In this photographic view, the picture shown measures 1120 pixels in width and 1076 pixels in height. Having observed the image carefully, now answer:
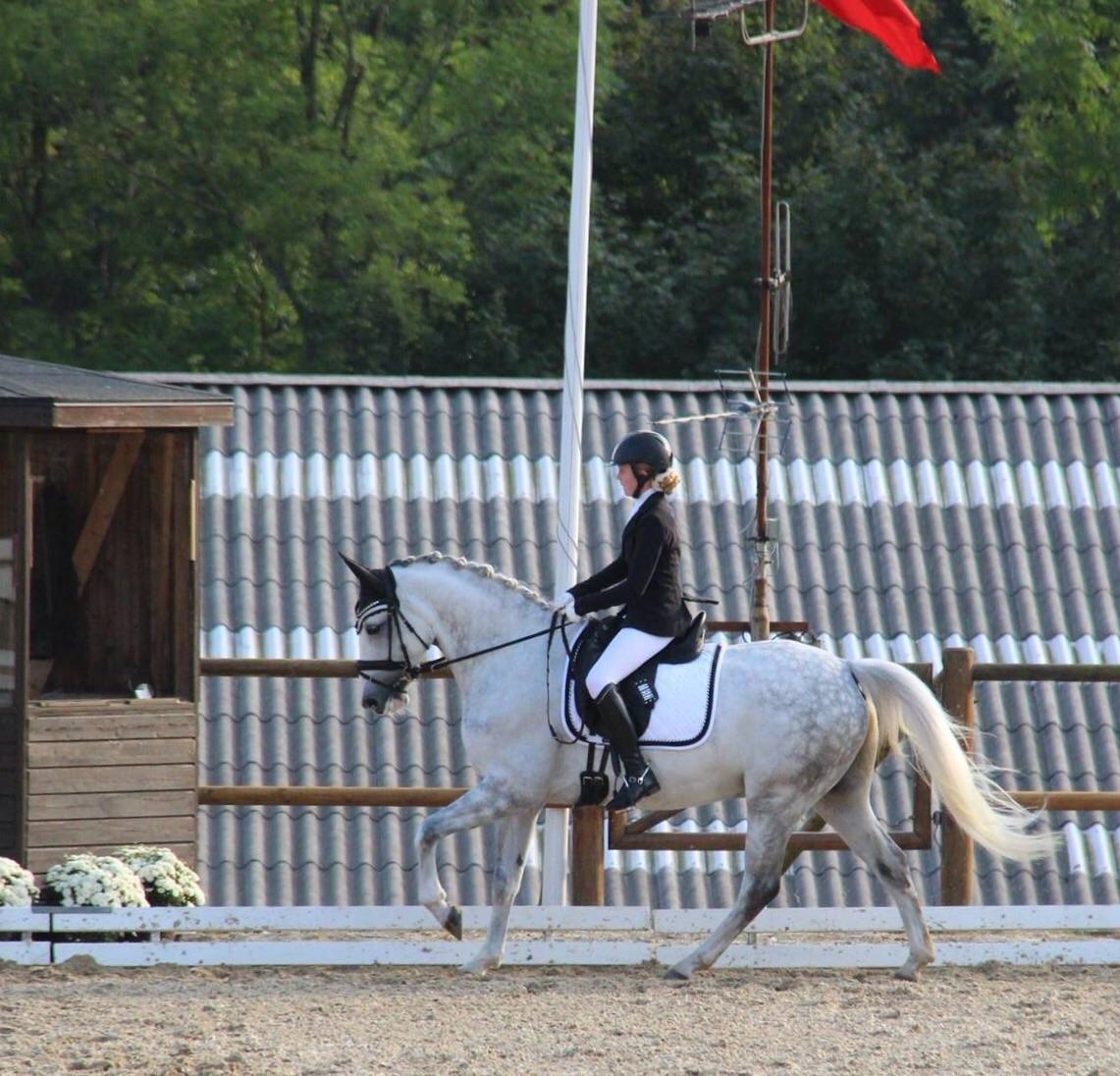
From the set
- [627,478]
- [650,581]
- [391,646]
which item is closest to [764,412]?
[627,478]

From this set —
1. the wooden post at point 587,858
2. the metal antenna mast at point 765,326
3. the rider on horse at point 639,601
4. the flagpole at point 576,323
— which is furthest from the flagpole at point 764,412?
the rider on horse at point 639,601

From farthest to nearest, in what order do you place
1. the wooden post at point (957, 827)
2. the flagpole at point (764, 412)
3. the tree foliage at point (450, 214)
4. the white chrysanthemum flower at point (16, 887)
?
the tree foliage at point (450, 214) → the flagpole at point (764, 412) → the wooden post at point (957, 827) → the white chrysanthemum flower at point (16, 887)

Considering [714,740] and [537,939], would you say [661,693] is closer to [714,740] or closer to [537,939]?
[714,740]

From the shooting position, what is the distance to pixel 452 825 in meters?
7.76

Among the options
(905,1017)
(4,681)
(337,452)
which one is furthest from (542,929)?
(337,452)

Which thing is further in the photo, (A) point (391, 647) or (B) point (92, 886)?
(B) point (92, 886)

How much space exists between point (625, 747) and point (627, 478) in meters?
1.05

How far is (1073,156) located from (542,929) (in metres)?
12.7

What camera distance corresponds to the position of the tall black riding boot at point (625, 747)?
7656mm

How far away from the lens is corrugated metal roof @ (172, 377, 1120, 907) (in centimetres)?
1190

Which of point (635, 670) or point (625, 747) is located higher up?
point (635, 670)

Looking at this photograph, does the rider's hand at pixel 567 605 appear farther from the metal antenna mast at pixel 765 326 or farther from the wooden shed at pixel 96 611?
the wooden shed at pixel 96 611

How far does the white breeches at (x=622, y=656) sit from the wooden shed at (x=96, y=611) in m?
2.59

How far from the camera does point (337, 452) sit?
44.3 feet
